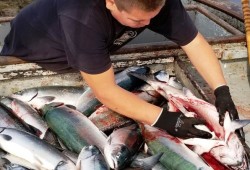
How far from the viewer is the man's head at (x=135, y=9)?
2381 mm

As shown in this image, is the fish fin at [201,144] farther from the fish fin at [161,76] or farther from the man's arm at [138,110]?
the fish fin at [161,76]

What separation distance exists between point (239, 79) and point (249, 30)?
1.79 feet

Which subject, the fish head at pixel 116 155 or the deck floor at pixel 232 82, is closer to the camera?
the fish head at pixel 116 155

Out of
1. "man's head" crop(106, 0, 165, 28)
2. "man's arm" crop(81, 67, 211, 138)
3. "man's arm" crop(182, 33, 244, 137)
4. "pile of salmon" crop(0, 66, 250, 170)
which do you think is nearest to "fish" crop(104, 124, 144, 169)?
"pile of salmon" crop(0, 66, 250, 170)

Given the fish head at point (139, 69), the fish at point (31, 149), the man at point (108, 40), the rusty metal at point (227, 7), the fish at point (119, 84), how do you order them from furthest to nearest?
the rusty metal at point (227, 7), the fish head at point (139, 69), the fish at point (119, 84), the fish at point (31, 149), the man at point (108, 40)

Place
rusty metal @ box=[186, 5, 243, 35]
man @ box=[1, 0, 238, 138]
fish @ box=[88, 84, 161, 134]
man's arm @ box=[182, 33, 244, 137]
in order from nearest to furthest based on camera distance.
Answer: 1. man @ box=[1, 0, 238, 138]
2. man's arm @ box=[182, 33, 244, 137]
3. fish @ box=[88, 84, 161, 134]
4. rusty metal @ box=[186, 5, 243, 35]

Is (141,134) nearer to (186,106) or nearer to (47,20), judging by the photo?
(186,106)

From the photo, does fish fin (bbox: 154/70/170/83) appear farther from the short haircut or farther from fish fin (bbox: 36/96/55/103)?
the short haircut

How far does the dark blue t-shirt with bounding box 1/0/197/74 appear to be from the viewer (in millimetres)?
2725

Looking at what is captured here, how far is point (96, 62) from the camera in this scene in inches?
108

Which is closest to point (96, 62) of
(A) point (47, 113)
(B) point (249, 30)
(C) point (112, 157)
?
(C) point (112, 157)

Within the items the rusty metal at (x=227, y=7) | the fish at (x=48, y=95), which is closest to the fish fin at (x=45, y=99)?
the fish at (x=48, y=95)

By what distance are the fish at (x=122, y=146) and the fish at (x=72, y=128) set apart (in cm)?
10

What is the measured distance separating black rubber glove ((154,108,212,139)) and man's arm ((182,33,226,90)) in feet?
1.55
